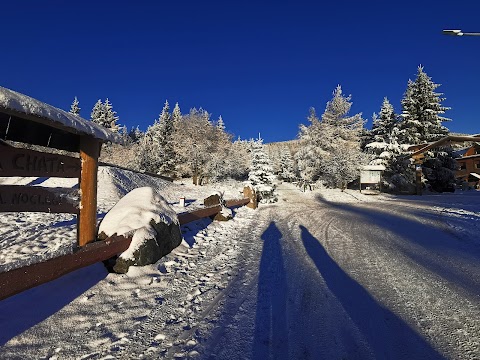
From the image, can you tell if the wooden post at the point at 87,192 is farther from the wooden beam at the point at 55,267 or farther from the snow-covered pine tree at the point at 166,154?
the snow-covered pine tree at the point at 166,154

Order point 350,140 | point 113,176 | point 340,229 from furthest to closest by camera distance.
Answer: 1. point 350,140
2. point 113,176
3. point 340,229

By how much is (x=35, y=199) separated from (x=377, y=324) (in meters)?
4.52

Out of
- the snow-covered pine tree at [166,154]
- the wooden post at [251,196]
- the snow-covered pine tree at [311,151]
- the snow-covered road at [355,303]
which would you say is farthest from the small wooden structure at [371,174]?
the snow-covered pine tree at [166,154]

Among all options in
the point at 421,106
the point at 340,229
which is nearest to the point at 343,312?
the point at 340,229

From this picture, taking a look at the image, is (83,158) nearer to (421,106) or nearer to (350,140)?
(421,106)

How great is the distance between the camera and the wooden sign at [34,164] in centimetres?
361

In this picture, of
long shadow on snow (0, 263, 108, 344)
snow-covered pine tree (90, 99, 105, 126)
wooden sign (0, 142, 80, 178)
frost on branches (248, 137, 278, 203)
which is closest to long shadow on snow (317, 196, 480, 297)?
long shadow on snow (0, 263, 108, 344)

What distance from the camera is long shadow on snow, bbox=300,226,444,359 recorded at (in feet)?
9.29

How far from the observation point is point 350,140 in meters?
38.0

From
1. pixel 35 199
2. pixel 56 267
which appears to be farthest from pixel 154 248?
pixel 35 199

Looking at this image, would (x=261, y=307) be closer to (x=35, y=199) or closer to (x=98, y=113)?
(x=35, y=199)

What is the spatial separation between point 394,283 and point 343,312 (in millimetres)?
1462

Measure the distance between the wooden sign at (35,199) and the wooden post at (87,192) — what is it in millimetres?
170

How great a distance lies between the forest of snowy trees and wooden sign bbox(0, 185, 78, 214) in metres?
16.1
